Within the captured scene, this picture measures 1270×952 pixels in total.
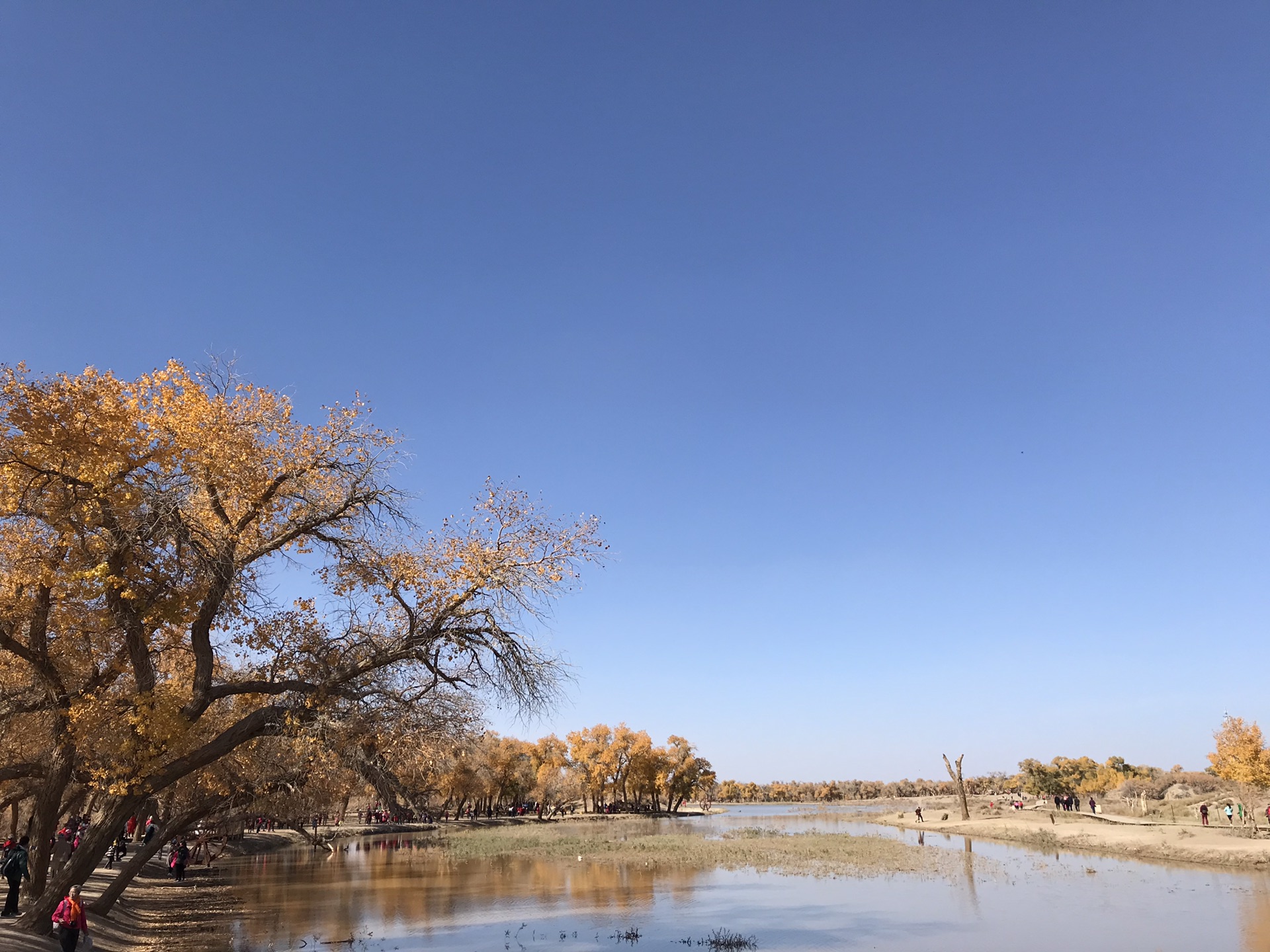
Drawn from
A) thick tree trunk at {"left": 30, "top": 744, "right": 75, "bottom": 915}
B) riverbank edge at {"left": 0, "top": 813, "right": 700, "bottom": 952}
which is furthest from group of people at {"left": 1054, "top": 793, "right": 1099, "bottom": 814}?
thick tree trunk at {"left": 30, "top": 744, "right": 75, "bottom": 915}

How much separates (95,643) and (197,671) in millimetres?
4005

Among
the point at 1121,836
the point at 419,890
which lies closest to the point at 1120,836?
the point at 1121,836

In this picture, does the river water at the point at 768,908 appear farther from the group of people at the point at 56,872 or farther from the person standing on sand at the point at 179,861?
the group of people at the point at 56,872

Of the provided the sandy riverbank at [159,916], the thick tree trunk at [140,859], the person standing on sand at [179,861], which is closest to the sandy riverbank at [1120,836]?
the sandy riverbank at [159,916]

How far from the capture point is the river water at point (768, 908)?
20797mm

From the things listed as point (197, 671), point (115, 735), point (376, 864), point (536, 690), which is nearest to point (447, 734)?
point (536, 690)

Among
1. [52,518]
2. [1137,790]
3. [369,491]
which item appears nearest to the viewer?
[52,518]

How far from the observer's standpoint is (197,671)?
15039 millimetres

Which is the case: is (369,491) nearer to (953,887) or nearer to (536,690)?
(536,690)

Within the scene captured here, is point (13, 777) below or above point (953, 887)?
above

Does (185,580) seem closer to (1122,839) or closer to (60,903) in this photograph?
(60,903)

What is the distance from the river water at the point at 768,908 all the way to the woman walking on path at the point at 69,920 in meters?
7.07

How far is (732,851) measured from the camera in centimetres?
4741

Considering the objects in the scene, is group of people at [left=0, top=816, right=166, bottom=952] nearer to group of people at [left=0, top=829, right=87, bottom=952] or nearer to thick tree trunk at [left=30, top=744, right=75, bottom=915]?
group of people at [left=0, top=829, right=87, bottom=952]
